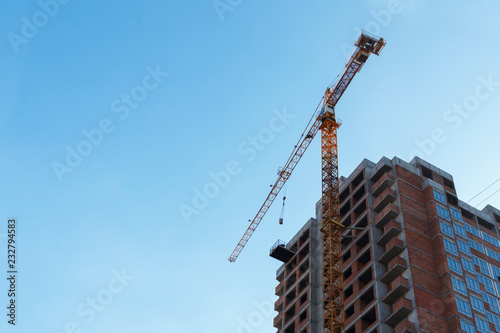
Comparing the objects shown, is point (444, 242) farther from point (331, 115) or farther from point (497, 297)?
point (331, 115)

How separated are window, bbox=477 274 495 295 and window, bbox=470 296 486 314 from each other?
3935 mm

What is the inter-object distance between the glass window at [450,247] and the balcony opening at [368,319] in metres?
13.4

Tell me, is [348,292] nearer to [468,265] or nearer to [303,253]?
[468,265]

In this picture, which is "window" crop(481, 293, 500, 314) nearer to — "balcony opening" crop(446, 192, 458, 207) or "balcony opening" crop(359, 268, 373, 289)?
"balcony opening" crop(359, 268, 373, 289)

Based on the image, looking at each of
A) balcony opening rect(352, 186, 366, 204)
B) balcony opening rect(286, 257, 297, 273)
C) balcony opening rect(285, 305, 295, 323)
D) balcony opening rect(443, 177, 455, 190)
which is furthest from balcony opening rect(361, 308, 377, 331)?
balcony opening rect(443, 177, 455, 190)

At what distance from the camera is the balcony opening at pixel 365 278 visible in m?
85.9

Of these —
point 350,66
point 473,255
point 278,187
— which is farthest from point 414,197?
point 278,187

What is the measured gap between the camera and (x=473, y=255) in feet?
290

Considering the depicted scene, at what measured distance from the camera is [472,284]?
83.1m

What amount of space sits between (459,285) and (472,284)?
2842mm

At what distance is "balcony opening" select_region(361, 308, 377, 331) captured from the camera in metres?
81.4

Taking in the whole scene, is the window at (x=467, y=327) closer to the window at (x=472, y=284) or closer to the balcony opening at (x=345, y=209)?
the window at (x=472, y=284)

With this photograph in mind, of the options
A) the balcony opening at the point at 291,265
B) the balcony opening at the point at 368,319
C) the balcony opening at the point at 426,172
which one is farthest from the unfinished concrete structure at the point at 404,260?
the balcony opening at the point at 291,265

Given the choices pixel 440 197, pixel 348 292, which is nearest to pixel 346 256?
pixel 348 292
